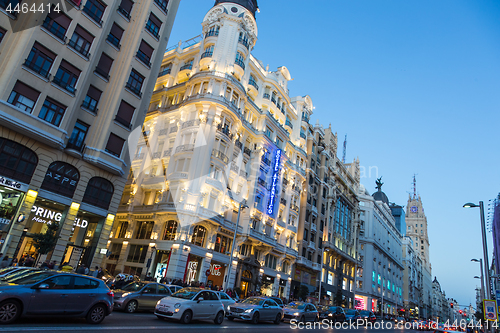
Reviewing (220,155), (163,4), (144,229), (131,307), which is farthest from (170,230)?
(163,4)

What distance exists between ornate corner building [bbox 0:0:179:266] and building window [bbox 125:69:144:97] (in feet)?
0.30

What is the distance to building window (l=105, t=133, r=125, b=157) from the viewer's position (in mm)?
28969

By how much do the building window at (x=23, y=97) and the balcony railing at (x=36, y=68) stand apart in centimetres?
130

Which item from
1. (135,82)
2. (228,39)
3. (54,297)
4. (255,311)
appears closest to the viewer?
(54,297)

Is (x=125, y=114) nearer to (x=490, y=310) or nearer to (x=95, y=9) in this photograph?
(x=95, y=9)

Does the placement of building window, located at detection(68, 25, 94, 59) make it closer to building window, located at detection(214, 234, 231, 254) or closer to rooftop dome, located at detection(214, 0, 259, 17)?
building window, located at detection(214, 234, 231, 254)

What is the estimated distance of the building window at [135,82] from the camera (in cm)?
3103

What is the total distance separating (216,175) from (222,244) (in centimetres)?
781

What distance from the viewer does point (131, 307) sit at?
16.4 meters

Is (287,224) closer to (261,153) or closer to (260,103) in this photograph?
(261,153)

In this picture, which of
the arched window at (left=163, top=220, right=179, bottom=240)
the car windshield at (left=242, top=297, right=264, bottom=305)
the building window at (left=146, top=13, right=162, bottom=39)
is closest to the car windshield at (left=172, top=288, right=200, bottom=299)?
the car windshield at (left=242, top=297, right=264, bottom=305)

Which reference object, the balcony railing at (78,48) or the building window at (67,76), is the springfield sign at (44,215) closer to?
the building window at (67,76)

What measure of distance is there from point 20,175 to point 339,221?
58.0 metres

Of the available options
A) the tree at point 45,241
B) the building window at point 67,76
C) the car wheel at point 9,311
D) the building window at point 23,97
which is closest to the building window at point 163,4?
the building window at point 67,76
